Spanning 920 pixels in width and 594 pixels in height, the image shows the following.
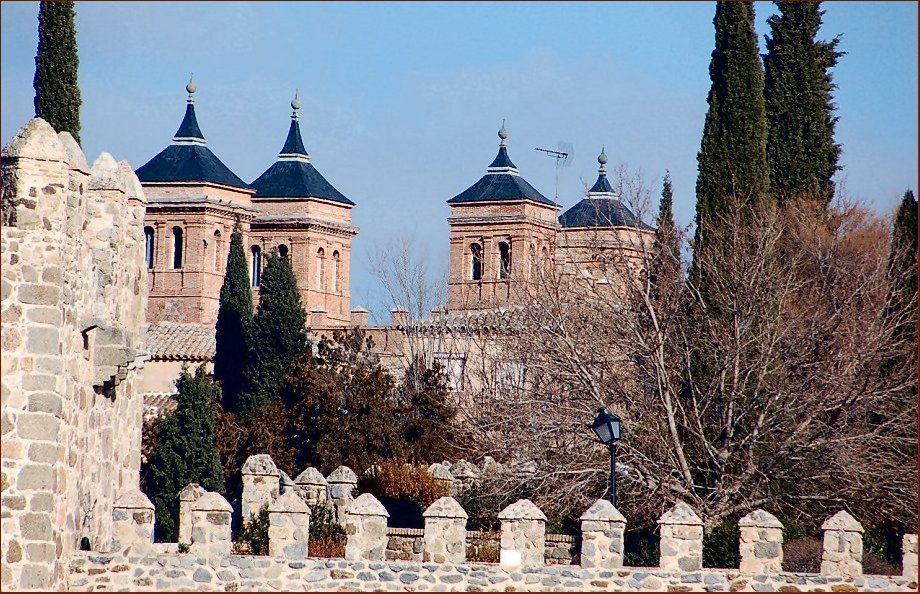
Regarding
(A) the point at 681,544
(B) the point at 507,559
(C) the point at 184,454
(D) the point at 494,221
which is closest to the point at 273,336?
(C) the point at 184,454

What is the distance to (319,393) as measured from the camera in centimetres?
3123

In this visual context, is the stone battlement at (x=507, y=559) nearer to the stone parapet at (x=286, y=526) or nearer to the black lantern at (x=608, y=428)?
the stone parapet at (x=286, y=526)

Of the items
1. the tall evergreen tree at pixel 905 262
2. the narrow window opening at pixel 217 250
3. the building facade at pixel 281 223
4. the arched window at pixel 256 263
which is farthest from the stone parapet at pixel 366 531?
the arched window at pixel 256 263

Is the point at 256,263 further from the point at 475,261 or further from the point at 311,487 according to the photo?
the point at 311,487

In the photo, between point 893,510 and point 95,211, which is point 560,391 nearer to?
point 893,510

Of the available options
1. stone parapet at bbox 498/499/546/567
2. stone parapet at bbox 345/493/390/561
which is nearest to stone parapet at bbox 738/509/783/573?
stone parapet at bbox 498/499/546/567

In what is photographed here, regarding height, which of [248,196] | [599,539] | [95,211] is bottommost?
[599,539]

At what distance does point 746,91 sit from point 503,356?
19.5 feet

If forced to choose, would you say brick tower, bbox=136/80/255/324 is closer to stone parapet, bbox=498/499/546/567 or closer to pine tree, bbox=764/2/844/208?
pine tree, bbox=764/2/844/208

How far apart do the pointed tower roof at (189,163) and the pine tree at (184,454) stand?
32439 millimetres

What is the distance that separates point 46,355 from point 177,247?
50625mm

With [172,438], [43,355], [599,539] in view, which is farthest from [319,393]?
[43,355]

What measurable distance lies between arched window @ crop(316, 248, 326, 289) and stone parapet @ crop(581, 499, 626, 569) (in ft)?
164

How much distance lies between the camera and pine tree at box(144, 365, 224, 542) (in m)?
30.9
